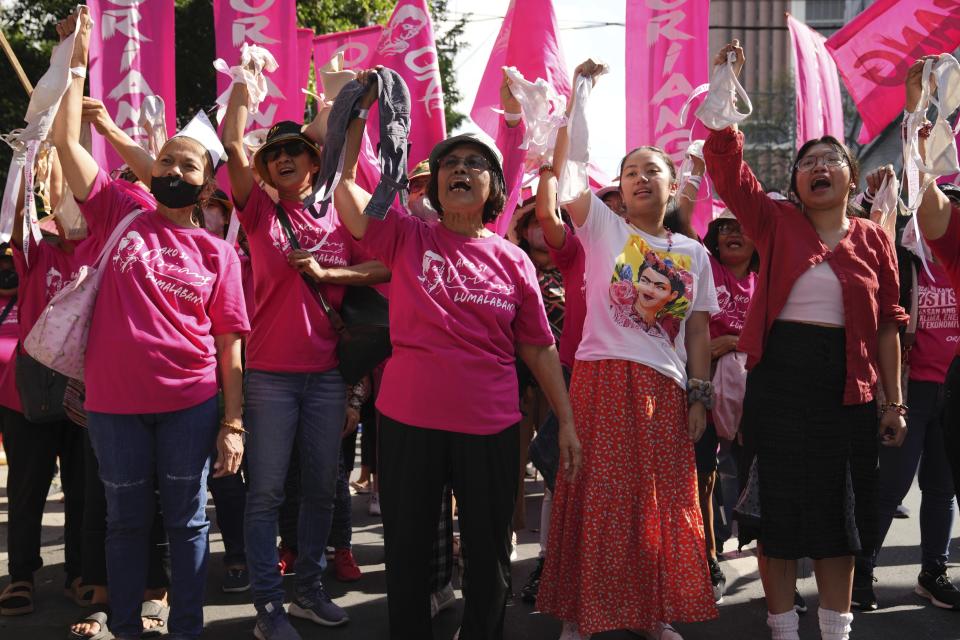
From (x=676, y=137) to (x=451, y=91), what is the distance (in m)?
12.3

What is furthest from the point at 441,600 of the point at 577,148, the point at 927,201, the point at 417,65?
the point at 417,65

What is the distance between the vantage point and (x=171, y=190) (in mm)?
3371

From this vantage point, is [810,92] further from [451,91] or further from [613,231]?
[451,91]

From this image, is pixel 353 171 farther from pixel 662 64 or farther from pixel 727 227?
pixel 662 64

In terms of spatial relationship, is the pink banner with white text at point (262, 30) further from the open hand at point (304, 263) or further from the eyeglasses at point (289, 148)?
the open hand at point (304, 263)

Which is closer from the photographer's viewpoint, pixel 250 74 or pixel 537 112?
pixel 250 74

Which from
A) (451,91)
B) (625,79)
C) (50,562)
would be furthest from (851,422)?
(451,91)

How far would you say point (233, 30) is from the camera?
22.1ft

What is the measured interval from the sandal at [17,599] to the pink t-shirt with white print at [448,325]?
218 cm

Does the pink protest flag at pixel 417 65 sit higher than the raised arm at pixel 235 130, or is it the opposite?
the pink protest flag at pixel 417 65

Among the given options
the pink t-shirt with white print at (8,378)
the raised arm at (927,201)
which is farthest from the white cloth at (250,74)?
the raised arm at (927,201)

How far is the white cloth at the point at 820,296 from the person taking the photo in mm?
3498

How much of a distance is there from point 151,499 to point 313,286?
107cm

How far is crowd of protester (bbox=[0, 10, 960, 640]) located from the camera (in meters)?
3.20
